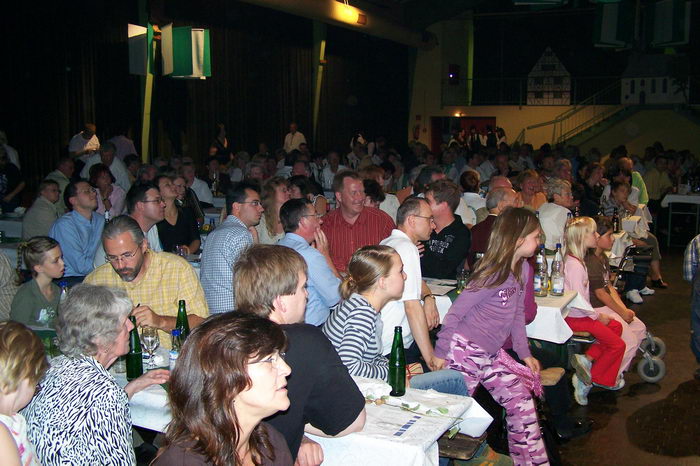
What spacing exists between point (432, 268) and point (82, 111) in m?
7.27

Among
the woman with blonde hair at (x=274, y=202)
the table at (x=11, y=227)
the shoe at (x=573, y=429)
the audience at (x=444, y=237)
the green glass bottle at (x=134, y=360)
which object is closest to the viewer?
the green glass bottle at (x=134, y=360)

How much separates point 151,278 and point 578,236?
2585mm

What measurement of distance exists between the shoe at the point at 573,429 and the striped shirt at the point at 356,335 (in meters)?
1.64

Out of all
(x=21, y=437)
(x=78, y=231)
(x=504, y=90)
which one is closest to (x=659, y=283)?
(x=78, y=231)

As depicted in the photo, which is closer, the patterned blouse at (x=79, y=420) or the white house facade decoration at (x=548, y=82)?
the patterned blouse at (x=79, y=420)

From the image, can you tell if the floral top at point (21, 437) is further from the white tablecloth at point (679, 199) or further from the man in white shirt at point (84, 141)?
the white tablecloth at point (679, 199)

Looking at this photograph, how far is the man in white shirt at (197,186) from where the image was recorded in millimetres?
8352

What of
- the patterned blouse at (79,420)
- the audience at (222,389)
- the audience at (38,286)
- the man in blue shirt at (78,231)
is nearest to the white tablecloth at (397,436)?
the patterned blouse at (79,420)

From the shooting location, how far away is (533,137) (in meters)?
20.3

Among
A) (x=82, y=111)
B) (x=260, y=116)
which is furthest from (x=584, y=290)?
(x=260, y=116)

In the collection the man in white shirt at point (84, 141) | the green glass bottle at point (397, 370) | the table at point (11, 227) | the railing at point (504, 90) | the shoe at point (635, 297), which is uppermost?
the railing at point (504, 90)

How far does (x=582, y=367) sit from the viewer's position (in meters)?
4.57

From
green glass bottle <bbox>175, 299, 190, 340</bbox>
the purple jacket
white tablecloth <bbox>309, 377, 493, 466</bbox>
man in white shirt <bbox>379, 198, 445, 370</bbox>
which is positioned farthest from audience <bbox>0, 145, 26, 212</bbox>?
white tablecloth <bbox>309, 377, 493, 466</bbox>

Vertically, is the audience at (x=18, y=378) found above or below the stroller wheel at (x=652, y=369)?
above
